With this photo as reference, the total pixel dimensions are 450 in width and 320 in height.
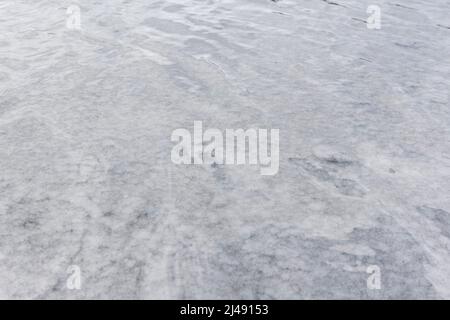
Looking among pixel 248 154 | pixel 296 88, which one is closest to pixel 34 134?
pixel 248 154

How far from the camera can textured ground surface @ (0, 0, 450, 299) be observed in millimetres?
1310

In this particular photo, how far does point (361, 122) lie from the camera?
219 cm

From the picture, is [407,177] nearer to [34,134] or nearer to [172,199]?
[172,199]

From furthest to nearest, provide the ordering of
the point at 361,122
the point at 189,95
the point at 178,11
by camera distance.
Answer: the point at 178,11
the point at 189,95
the point at 361,122

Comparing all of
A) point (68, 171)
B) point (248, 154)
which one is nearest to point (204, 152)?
point (248, 154)

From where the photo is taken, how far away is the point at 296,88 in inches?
101

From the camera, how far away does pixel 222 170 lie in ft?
5.97

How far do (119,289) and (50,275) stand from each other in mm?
252

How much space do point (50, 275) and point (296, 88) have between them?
1.88 m

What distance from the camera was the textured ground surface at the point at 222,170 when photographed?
4.30ft

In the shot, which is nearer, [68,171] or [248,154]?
[68,171]

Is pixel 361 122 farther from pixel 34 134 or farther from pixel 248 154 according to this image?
pixel 34 134

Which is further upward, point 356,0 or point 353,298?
point 356,0

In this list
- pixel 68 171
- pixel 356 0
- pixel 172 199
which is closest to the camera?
pixel 172 199
